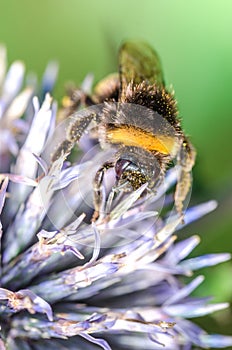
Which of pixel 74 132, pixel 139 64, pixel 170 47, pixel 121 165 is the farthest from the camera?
pixel 170 47

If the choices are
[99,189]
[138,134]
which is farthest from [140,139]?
[99,189]

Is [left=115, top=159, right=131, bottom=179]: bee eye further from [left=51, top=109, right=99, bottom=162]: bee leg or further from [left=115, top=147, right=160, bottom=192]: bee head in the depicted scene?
[left=51, top=109, right=99, bottom=162]: bee leg

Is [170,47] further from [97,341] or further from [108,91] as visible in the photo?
[97,341]

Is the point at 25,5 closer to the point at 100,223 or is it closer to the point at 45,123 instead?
the point at 45,123

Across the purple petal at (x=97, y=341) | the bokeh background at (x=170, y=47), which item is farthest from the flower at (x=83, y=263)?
the bokeh background at (x=170, y=47)

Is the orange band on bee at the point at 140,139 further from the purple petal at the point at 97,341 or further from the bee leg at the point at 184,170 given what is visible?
the purple petal at the point at 97,341

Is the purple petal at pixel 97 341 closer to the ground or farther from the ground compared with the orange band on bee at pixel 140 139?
closer to the ground

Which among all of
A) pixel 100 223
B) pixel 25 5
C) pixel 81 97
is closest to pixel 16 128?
pixel 81 97
